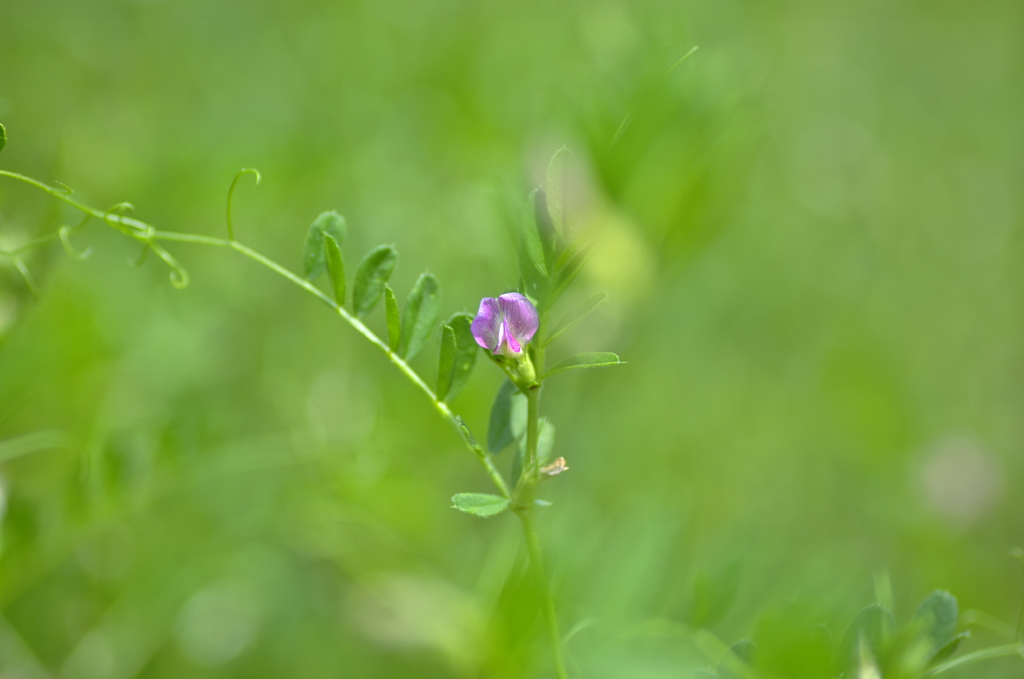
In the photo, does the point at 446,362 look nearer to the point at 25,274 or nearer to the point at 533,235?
the point at 533,235

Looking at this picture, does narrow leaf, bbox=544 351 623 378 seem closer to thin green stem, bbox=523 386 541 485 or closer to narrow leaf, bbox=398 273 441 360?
thin green stem, bbox=523 386 541 485

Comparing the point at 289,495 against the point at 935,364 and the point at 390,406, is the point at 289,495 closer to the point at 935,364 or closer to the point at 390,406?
the point at 390,406

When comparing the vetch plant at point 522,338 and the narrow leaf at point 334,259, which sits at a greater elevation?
the narrow leaf at point 334,259

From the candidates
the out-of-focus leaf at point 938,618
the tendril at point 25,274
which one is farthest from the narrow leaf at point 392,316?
the out-of-focus leaf at point 938,618

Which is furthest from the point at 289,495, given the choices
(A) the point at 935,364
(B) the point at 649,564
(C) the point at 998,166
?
(C) the point at 998,166

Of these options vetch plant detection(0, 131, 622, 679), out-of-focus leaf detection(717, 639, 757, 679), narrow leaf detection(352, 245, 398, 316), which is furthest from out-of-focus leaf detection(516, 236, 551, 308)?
out-of-focus leaf detection(717, 639, 757, 679)

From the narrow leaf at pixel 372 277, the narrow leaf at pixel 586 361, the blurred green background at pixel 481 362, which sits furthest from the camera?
the blurred green background at pixel 481 362

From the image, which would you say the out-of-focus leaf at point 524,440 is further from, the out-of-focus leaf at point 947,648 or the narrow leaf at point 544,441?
the out-of-focus leaf at point 947,648
